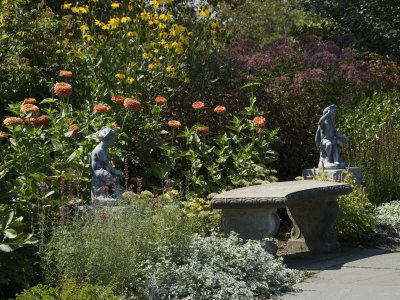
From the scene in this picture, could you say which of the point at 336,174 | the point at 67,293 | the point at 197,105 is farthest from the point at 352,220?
the point at 67,293

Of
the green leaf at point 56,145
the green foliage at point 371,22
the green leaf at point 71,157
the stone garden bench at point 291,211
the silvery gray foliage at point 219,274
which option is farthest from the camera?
the green foliage at point 371,22

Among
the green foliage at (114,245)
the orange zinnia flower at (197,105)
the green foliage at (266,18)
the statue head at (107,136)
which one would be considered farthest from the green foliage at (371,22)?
the green foliage at (114,245)

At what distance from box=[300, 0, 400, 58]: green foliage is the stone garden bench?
893 centimetres

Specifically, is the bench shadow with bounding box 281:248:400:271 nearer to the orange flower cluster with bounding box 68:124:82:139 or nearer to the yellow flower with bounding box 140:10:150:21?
the orange flower cluster with bounding box 68:124:82:139

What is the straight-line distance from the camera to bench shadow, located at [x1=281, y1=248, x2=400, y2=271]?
20.5ft

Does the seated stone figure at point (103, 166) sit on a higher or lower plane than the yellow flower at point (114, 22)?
lower

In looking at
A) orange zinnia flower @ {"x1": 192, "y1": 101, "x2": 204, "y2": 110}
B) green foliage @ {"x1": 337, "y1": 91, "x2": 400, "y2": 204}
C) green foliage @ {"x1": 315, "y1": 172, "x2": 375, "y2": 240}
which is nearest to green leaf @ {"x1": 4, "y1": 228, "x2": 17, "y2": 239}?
orange zinnia flower @ {"x1": 192, "y1": 101, "x2": 204, "y2": 110}

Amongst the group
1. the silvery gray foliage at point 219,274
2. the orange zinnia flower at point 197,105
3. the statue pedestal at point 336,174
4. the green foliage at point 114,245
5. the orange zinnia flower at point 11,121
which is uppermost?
the orange zinnia flower at point 197,105

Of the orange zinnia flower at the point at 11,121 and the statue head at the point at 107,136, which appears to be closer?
the statue head at the point at 107,136

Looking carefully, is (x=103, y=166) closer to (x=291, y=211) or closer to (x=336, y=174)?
(x=291, y=211)

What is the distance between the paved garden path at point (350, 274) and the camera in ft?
16.0

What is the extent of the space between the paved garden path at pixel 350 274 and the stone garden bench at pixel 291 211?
0.28 meters

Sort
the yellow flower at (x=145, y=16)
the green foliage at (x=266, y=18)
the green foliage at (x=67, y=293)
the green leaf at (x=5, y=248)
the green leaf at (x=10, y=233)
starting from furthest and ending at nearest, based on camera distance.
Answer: the green foliage at (x=266, y=18) < the yellow flower at (x=145, y=16) < the green leaf at (x=10, y=233) < the green leaf at (x=5, y=248) < the green foliage at (x=67, y=293)

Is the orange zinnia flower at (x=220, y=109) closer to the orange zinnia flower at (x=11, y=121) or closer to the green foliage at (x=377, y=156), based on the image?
the green foliage at (x=377, y=156)
